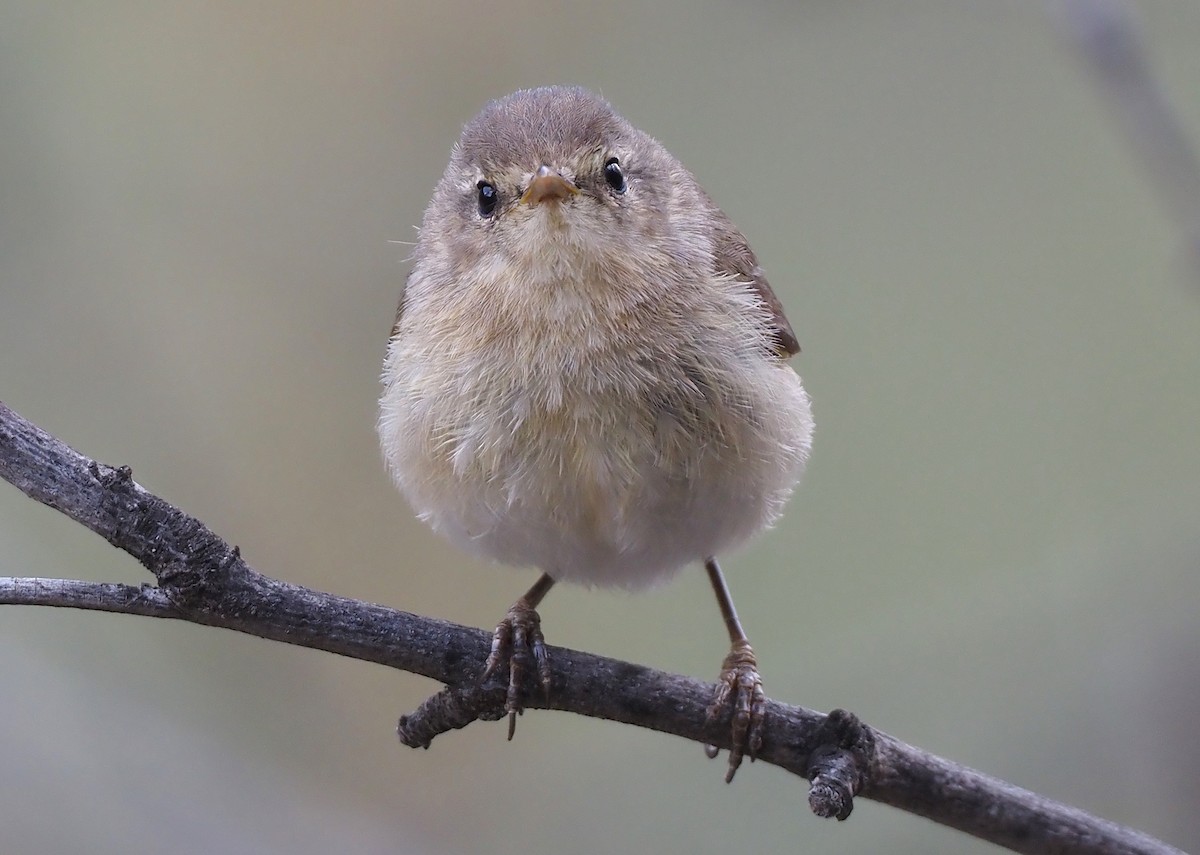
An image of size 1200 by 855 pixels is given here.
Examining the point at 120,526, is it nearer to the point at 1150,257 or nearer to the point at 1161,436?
the point at 1161,436

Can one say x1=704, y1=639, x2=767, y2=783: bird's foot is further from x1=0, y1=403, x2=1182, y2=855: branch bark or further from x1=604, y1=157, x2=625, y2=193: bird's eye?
x1=604, y1=157, x2=625, y2=193: bird's eye

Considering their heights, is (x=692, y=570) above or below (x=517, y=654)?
above

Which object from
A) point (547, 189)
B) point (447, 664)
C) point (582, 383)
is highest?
point (547, 189)

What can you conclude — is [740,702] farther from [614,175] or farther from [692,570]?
[614,175]

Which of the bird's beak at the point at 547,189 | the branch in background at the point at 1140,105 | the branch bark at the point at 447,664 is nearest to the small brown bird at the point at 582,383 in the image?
the bird's beak at the point at 547,189

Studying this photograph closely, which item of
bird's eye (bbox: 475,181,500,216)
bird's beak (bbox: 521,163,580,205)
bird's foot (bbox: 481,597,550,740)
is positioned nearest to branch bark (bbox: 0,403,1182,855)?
bird's foot (bbox: 481,597,550,740)

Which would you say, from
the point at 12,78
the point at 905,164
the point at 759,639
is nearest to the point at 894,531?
the point at 759,639

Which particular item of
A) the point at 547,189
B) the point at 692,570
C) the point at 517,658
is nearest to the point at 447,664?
the point at 517,658
